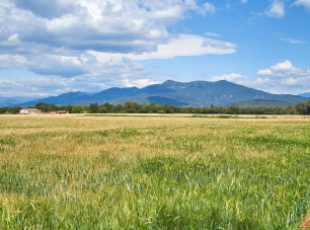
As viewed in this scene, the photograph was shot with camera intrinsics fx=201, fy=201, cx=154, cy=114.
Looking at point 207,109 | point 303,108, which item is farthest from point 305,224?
point 303,108

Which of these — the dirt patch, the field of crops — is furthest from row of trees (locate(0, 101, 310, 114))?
the dirt patch

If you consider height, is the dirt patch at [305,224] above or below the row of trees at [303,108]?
below

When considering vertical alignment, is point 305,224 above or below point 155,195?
below

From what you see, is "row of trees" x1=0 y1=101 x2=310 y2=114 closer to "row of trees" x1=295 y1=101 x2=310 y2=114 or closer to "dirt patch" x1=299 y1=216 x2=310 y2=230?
"row of trees" x1=295 y1=101 x2=310 y2=114

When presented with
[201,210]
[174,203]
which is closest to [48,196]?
[174,203]

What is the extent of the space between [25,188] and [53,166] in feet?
4.79

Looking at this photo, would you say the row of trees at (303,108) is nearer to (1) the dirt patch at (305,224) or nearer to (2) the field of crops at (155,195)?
(2) the field of crops at (155,195)

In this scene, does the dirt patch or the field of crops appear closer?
the dirt patch

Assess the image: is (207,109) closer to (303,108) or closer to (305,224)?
(303,108)

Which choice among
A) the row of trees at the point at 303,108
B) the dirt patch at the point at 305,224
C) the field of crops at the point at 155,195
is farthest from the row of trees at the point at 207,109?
the dirt patch at the point at 305,224

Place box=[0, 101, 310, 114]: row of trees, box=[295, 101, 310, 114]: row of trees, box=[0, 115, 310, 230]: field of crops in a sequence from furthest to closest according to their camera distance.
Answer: box=[0, 101, 310, 114]: row of trees < box=[295, 101, 310, 114]: row of trees < box=[0, 115, 310, 230]: field of crops

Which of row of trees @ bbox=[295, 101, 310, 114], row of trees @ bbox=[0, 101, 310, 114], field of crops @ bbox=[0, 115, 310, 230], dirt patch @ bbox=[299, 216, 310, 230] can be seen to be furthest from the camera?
row of trees @ bbox=[0, 101, 310, 114]

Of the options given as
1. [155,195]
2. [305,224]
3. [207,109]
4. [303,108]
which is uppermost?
[303,108]

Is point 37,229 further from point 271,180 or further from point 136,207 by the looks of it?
point 271,180
